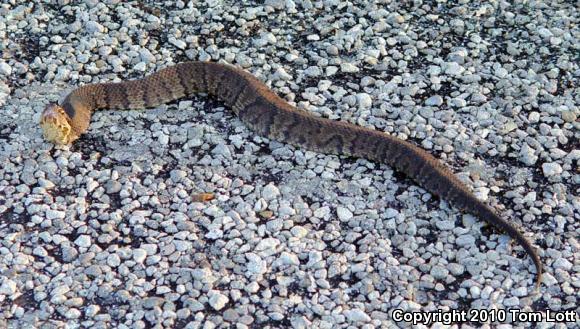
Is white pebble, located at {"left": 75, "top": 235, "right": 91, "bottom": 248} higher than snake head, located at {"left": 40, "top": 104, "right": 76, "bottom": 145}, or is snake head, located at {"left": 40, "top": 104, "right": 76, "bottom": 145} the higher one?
snake head, located at {"left": 40, "top": 104, "right": 76, "bottom": 145}

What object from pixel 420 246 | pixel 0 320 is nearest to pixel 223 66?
pixel 420 246

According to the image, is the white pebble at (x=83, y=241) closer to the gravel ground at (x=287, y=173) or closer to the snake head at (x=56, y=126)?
the gravel ground at (x=287, y=173)

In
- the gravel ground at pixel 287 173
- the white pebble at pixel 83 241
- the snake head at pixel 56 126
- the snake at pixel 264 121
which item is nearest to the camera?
the gravel ground at pixel 287 173

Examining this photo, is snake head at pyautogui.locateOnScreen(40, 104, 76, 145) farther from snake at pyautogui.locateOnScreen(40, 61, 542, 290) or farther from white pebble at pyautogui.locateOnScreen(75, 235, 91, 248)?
white pebble at pyautogui.locateOnScreen(75, 235, 91, 248)

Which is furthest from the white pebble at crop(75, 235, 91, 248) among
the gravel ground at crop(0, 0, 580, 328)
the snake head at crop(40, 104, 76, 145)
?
→ the snake head at crop(40, 104, 76, 145)

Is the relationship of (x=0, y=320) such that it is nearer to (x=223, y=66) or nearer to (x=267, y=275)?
(x=267, y=275)

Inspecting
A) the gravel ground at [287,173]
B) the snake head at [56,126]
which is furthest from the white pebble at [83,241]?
the snake head at [56,126]

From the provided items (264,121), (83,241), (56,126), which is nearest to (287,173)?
(264,121)

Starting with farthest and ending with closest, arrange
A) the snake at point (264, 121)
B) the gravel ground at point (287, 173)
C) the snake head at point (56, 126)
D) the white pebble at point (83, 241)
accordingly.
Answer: the snake head at point (56, 126)
the snake at point (264, 121)
the white pebble at point (83, 241)
the gravel ground at point (287, 173)
